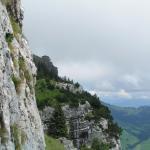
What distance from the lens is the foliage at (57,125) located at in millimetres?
154375

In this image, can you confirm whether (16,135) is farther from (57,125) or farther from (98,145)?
(98,145)

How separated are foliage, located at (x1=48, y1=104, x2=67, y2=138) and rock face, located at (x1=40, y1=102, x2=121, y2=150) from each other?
16.3ft

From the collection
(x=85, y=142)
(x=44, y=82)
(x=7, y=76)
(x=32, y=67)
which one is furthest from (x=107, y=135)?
(x=7, y=76)

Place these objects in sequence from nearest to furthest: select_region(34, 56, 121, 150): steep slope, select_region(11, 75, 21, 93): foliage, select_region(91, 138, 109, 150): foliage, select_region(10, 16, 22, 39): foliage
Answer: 1. select_region(11, 75, 21, 93): foliage
2. select_region(10, 16, 22, 39): foliage
3. select_region(34, 56, 121, 150): steep slope
4. select_region(91, 138, 109, 150): foliage

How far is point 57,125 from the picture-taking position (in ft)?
516

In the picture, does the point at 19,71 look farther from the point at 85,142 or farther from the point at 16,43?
the point at 85,142

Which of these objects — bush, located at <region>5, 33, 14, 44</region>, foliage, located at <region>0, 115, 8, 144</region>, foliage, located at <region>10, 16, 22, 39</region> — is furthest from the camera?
foliage, located at <region>10, 16, 22, 39</region>

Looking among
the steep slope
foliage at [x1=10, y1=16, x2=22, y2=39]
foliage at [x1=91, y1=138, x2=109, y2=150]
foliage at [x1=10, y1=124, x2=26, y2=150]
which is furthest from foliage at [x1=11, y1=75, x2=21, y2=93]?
foliage at [x1=91, y1=138, x2=109, y2=150]

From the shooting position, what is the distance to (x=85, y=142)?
170 m

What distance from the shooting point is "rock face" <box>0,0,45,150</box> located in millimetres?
38406

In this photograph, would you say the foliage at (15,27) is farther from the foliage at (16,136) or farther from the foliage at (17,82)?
the foliage at (16,136)

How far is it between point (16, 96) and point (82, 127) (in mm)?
134069

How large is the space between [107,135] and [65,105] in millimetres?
17558

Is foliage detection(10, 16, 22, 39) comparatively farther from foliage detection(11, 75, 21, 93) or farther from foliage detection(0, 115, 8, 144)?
foliage detection(0, 115, 8, 144)
